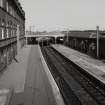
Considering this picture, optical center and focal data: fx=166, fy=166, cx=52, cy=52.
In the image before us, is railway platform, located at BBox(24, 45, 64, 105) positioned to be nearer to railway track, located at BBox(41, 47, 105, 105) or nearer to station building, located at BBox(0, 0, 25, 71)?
railway track, located at BBox(41, 47, 105, 105)

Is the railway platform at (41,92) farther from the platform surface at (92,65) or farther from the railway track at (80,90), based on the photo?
the platform surface at (92,65)

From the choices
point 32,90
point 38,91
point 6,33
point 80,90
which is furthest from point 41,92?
point 6,33

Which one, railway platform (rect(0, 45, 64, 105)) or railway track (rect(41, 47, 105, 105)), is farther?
railway track (rect(41, 47, 105, 105))

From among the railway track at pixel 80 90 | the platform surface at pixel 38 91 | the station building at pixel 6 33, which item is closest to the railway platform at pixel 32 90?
the platform surface at pixel 38 91

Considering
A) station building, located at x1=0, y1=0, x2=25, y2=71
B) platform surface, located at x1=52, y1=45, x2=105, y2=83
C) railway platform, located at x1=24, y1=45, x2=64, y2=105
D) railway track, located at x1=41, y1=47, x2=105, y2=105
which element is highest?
station building, located at x1=0, y1=0, x2=25, y2=71

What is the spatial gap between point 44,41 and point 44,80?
2523 inches

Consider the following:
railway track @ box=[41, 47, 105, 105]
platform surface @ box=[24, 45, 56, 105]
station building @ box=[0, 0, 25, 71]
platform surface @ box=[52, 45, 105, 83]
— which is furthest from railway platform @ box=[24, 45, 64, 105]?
platform surface @ box=[52, 45, 105, 83]

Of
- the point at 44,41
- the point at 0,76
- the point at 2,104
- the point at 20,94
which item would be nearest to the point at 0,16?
the point at 0,76

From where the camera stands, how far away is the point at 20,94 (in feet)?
42.2

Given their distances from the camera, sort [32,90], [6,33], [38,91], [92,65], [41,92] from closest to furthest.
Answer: [41,92], [38,91], [32,90], [6,33], [92,65]

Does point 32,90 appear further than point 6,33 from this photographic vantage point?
No

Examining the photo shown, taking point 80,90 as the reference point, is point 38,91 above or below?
above

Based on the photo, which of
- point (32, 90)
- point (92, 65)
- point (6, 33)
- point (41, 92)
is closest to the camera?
point (41, 92)

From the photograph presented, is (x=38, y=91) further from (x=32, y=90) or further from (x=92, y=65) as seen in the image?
(x=92, y=65)
